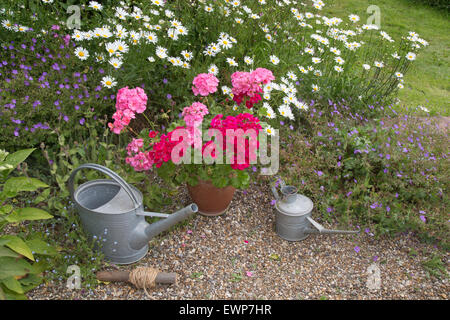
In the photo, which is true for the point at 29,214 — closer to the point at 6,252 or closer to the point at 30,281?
the point at 6,252

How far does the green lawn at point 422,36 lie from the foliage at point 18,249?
3.99 metres

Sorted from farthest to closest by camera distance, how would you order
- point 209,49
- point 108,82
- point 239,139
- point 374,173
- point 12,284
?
point 209,49, point 374,173, point 108,82, point 239,139, point 12,284

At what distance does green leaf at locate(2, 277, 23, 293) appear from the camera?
209cm

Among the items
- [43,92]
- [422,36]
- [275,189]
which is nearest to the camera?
[43,92]

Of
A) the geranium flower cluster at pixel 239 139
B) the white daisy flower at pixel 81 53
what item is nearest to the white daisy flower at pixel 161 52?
the white daisy flower at pixel 81 53

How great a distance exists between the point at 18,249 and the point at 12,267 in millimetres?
116

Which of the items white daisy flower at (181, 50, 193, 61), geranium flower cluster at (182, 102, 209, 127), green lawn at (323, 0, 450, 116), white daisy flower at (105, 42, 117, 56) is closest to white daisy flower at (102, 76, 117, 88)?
white daisy flower at (105, 42, 117, 56)

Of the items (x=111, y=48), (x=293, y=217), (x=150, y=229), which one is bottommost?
(x=293, y=217)

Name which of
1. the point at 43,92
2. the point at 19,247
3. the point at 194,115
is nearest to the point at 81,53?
the point at 43,92

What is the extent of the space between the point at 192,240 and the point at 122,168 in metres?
0.71

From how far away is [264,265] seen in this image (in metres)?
2.62

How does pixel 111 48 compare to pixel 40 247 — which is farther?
pixel 111 48

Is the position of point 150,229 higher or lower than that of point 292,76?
lower

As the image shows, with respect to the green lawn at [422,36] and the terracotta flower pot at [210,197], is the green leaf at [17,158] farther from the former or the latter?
the green lawn at [422,36]
